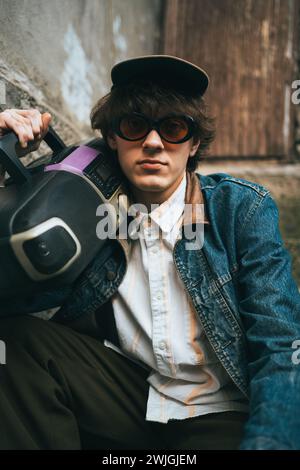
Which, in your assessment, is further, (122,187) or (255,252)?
(122,187)

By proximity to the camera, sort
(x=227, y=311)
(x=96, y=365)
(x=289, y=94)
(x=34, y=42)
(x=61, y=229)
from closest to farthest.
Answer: (x=61, y=229)
(x=227, y=311)
(x=96, y=365)
(x=34, y=42)
(x=289, y=94)

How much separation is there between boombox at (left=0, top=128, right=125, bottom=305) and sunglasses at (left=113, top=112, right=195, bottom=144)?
→ 0.44 feet

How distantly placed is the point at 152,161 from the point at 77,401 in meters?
0.76

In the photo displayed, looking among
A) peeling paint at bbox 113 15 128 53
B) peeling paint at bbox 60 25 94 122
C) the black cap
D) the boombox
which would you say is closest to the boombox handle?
the boombox

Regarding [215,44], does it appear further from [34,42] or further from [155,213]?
[155,213]

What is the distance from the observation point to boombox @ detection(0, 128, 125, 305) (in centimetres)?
125

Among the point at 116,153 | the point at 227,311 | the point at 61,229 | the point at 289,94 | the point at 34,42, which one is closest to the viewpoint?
the point at 61,229

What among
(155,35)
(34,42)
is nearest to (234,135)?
(155,35)

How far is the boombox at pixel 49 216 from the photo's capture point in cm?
125

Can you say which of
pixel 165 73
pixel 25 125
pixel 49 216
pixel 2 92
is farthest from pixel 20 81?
pixel 49 216

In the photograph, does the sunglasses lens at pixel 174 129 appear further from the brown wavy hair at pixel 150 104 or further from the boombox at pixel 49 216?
the boombox at pixel 49 216

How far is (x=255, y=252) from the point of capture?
145 cm

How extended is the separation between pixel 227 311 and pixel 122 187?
511mm
